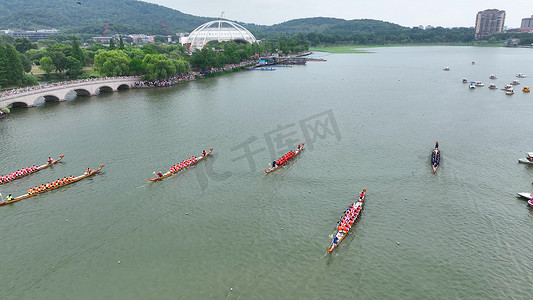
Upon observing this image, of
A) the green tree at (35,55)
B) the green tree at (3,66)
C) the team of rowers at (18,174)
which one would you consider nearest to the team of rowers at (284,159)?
the team of rowers at (18,174)

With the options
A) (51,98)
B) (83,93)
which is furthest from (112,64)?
(51,98)

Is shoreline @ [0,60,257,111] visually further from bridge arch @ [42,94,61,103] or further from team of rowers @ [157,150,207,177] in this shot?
team of rowers @ [157,150,207,177]

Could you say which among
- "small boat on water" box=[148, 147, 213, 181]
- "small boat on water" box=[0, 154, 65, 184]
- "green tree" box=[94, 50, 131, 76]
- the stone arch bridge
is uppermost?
"green tree" box=[94, 50, 131, 76]

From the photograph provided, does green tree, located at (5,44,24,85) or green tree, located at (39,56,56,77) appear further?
green tree, located at (39,56,56,77)

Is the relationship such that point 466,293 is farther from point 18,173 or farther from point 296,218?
point 18,173

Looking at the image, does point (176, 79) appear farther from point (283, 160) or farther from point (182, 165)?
point (283, 160)

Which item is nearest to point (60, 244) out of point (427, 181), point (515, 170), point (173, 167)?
point (173, 167)

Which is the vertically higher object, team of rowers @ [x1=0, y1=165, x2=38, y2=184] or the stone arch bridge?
the stone arch bridge

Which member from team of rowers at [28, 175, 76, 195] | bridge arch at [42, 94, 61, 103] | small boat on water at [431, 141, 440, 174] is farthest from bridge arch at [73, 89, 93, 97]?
small boat on water at [431, 141, 440, 174]
